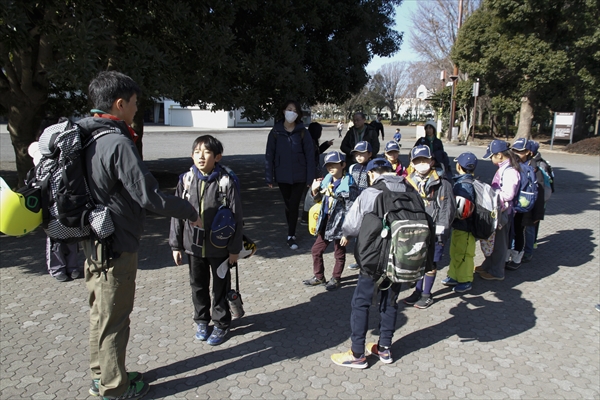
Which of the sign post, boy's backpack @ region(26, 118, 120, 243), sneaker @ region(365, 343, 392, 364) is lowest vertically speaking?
sneaker @ region(365, 343, 392, 364)

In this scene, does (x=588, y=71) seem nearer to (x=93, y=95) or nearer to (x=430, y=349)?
(x=430, y=349)

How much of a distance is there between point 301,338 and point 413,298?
1.36 m

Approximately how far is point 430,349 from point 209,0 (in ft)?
17.5

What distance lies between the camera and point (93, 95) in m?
2.76

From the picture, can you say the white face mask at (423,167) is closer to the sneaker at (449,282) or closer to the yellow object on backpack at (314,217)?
the yellow object on backpack at (314,217)

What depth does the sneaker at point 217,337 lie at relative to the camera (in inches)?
150

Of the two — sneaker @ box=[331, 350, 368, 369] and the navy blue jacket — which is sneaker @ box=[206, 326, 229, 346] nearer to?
sneaker @ box=[331, 350, 368, 369]

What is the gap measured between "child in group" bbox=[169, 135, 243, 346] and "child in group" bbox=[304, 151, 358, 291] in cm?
140

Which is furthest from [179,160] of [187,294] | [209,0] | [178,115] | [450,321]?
[178,115]

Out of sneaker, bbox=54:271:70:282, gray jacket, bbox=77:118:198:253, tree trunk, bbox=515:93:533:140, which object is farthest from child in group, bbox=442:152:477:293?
tree trunk, bbox=515:93:533:140

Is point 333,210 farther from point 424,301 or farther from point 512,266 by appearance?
point 512,266

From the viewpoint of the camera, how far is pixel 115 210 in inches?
109

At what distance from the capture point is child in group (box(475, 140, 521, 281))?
16.9ft

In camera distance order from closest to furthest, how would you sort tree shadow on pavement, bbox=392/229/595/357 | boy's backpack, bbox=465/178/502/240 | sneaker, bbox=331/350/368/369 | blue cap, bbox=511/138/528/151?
sneaker, bbox=331/350/368/369, tree shadow on pavement, bbox=392/229/595/357, boy's backpack, bbox=465/178/502/240, blue cap, bbox=511/138/528/151
